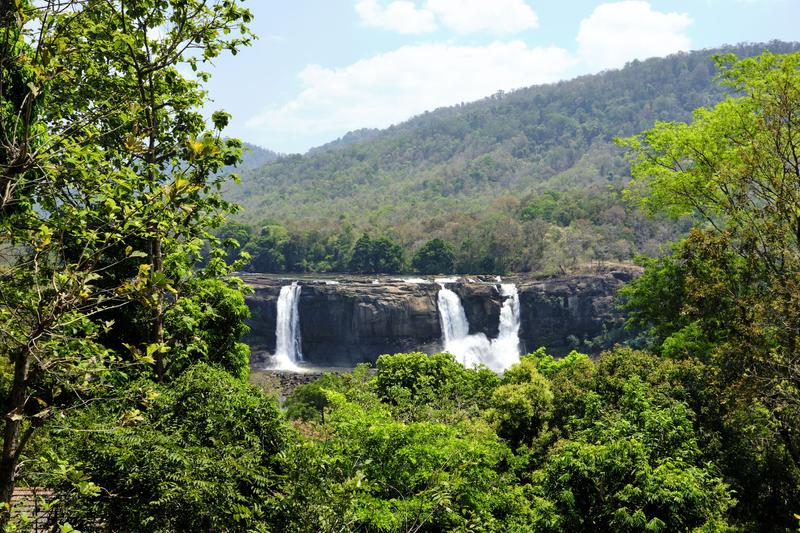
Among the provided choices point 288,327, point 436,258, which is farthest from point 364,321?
point 436,258

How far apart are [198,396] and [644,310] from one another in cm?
1462

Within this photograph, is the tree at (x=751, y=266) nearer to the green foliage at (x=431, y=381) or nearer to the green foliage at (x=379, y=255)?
the green foliage at (x=431, y=381)

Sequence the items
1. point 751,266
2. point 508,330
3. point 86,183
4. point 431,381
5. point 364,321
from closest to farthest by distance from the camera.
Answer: point 86,183 < point 751,266 < point 431,381 < point 508,330 < point 364,321

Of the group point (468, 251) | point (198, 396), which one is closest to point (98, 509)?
point (198, 396)

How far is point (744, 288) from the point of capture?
449 inches

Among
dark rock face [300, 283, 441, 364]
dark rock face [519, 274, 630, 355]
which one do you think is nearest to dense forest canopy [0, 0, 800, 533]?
dark rock face [300, 283, 441, 364]

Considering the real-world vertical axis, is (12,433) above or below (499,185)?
below

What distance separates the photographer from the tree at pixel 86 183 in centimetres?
342

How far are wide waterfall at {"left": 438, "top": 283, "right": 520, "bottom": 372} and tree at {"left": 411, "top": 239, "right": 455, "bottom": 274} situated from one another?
35.4 feet

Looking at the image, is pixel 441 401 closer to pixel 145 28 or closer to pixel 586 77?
pixel 145 28

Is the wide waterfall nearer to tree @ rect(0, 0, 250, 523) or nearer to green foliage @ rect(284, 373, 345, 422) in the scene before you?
green foliage @ rect(284, 373, 345, 422)

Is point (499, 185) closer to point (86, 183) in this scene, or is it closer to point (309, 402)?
point (309, 402)

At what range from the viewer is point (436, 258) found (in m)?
55.4

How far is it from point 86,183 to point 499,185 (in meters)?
117
